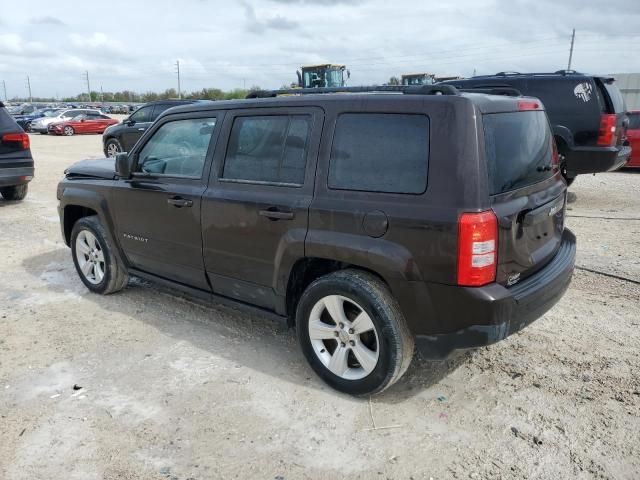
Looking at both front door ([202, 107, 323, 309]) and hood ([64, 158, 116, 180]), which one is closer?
front door ([202, 107, 323, 309])

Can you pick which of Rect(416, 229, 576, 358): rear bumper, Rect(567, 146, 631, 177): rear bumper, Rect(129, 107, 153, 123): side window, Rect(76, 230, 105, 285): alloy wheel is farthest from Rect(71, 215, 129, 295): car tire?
Rect(129, 107, 153, 123): side window

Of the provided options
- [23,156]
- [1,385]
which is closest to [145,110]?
[23,156]

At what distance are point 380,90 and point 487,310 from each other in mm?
1487

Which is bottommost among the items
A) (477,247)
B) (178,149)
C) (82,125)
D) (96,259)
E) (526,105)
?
(96,259)

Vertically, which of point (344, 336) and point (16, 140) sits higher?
point (16, 140)

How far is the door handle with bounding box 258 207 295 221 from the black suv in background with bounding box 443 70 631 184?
237 inches

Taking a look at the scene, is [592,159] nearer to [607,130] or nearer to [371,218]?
[607,130]

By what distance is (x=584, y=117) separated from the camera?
25.8 feet

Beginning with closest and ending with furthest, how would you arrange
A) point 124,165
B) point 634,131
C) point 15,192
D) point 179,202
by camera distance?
point 179,202 → point 124,165 → point 15,192 → point 634,131

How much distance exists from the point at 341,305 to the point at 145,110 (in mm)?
13736

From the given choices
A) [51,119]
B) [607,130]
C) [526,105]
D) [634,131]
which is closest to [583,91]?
[607,130]

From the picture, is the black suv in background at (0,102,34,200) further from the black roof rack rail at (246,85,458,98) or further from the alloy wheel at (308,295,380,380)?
the alloy wheel at (308,295,380,380)

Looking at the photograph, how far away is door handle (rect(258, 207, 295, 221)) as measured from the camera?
3334 millimetres

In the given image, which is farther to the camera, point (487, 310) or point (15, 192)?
point (15, 192)
